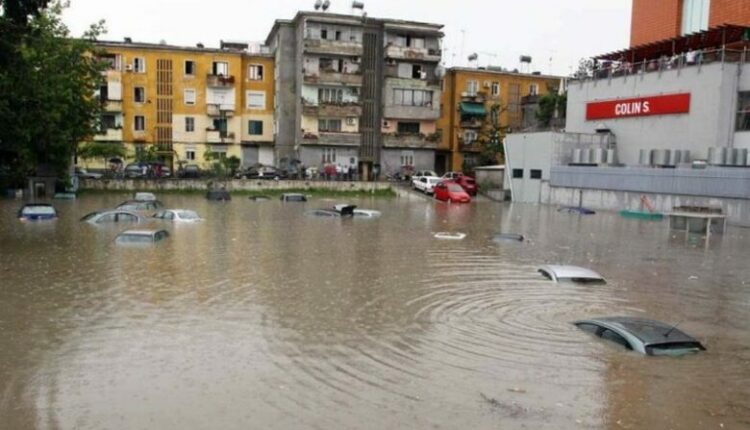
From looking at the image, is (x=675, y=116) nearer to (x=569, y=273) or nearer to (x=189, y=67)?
(x=569, y=273)

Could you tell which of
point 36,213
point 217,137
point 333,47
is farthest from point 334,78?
point 36,213

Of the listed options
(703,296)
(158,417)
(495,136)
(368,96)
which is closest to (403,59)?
(368,96)

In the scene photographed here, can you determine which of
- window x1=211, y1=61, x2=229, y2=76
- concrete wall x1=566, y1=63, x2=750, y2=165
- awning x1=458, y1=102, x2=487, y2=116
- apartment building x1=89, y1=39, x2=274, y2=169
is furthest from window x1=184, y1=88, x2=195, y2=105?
concrete wall x1=566, y1=63, x2=750, y2=165

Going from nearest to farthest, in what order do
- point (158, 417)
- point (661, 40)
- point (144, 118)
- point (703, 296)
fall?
point (158, 417) → point (703, 296) → point (661, 40) → point (144, 118)

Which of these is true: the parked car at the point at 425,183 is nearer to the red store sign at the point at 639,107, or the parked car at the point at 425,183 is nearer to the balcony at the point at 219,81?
the red store sign at the point at 639,107

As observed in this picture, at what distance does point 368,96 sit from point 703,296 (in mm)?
52792

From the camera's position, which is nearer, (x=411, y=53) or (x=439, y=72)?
(x=411, y=53)

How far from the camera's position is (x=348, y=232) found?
30594 mm

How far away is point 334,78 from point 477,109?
16.1 meters

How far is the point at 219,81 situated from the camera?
66.6m

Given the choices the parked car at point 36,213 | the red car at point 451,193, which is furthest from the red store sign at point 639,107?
the parked car at point 36,213

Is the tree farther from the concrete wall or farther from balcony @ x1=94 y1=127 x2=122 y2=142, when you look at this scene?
the concrete wall

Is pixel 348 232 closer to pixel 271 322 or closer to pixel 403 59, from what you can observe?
pixel 271 322

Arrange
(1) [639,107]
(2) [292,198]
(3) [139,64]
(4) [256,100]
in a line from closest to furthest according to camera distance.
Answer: (1) [639,107] → (2) [292,198] → (3) [139,64] → (4) [256,100]
